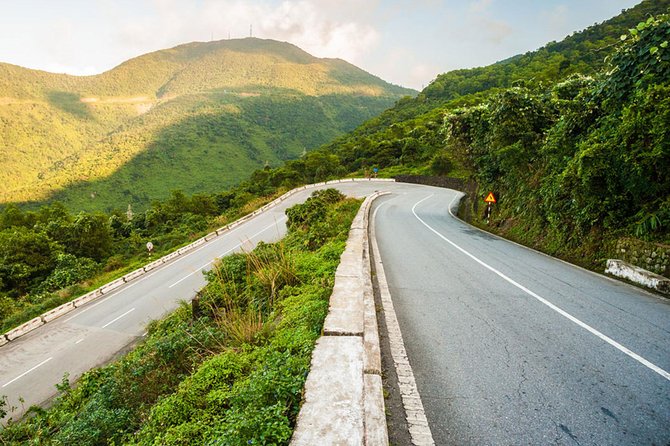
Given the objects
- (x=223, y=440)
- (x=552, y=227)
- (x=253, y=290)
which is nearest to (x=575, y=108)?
(x=552, y=227)

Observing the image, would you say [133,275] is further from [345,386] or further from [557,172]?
[557,172]

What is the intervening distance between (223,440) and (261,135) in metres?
152

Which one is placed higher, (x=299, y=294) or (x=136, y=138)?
(x=136, y=138)

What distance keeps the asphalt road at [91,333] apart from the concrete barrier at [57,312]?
43 cm

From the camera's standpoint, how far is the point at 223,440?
218 centimetres

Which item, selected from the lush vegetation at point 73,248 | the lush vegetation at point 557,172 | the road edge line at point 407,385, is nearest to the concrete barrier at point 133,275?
the lush vegetation at point 73,248

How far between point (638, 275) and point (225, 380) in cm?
798

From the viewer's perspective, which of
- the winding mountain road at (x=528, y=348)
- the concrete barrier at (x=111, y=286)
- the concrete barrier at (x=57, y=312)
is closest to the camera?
the winding mountain road at (x=528, y=348)

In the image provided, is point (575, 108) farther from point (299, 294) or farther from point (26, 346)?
point (26, 346)

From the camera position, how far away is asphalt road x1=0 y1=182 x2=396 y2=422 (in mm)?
11906

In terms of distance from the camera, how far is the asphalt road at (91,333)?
11906 mm

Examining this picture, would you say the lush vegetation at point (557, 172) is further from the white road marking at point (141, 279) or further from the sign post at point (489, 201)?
the white road marking at point (141, 279)

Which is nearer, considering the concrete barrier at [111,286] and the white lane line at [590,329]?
the white lane line at [590,329]

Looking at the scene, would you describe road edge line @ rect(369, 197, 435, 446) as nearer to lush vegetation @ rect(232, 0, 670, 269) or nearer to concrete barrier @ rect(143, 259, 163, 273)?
lush vegetation @ rect(232, 0, 670, 269)
